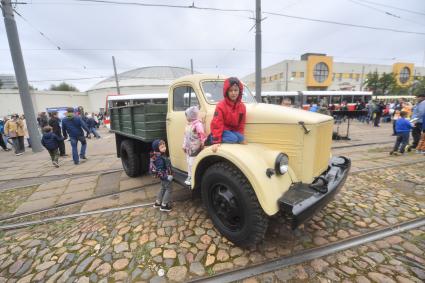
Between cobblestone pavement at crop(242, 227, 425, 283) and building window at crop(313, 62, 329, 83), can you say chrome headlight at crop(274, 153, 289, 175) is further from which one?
building window at crop(313, 62, 329, 83)

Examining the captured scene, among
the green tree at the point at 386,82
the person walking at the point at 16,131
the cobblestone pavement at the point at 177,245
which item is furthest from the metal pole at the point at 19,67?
the green tree at the point at 386,82

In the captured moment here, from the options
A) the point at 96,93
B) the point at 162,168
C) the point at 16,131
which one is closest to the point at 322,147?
the point at 162,168

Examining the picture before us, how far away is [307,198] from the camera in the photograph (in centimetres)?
213

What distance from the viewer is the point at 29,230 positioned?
10.6 ft

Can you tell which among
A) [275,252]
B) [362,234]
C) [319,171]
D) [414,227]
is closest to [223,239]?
[275,252]

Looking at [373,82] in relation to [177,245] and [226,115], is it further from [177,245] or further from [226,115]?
[177,245]

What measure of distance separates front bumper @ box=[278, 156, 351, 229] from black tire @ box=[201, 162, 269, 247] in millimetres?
308

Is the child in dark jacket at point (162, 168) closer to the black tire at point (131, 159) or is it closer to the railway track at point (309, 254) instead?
the railway track at point (309, 254)

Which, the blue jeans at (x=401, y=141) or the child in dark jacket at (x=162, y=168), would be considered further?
the blue jeans at (x=401, y=141)

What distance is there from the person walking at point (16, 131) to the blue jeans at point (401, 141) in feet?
49.3

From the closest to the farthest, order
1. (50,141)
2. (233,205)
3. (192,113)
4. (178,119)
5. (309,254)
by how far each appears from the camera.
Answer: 1. (309,254)
2. (233,205)
3. (192,113)
4. (178,119)
5. (50,141)

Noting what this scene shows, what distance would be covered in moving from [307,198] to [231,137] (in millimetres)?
1109

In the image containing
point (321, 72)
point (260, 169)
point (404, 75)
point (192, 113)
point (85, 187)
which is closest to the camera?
point (260, 169)

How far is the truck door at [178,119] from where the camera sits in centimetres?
349
